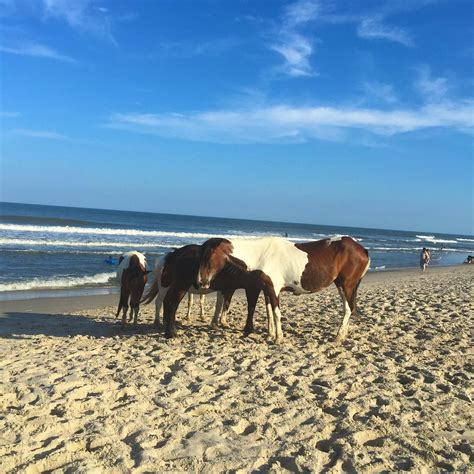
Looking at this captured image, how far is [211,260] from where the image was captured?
8.24 m

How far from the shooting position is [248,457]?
4.12 m

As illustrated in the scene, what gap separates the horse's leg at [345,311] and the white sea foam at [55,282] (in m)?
8.29

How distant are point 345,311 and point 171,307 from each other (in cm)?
311

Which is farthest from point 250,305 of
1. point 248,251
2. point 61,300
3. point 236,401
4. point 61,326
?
point 61,300

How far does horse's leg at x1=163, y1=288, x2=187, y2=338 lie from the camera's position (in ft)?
28.2

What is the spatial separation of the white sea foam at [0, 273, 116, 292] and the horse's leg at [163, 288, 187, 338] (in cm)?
651

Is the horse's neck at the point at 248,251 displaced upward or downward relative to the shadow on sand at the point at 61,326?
upward

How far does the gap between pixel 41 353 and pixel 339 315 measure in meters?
6.52

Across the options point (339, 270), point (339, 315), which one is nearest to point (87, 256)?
point (339, 315)

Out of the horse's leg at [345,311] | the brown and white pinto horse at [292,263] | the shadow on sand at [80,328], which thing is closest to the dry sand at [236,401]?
the shadow on sand at [80,328]

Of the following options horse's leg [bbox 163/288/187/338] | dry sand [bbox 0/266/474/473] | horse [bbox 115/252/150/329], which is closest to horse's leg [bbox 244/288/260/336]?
dry sand [bbox 0/266/474/473]

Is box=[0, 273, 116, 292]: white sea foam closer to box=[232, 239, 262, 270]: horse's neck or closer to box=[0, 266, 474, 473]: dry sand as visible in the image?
box=[0, 266, 474, 473]: dry sand

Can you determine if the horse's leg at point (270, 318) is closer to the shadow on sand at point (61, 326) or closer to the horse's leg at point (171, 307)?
the horse's leg at point (171, 307)

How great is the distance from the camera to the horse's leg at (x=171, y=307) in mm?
8602
